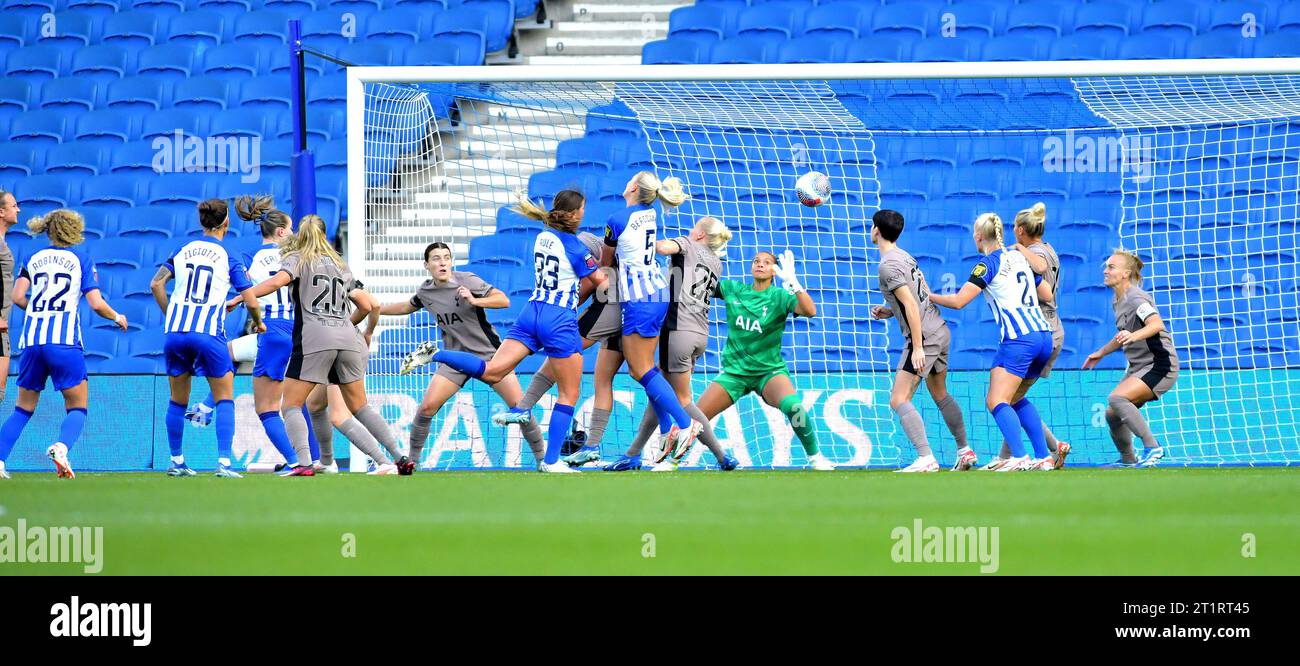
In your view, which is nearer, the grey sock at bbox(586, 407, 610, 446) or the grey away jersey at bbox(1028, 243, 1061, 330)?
the grey sock at bbox(586, 407, 610, 446)

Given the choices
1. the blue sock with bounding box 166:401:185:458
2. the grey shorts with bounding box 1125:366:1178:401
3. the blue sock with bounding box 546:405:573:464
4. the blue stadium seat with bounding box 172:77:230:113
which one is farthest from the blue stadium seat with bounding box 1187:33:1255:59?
the blue sock with bounding box 166:401:185:458

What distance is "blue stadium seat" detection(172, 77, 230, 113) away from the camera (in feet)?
45.7

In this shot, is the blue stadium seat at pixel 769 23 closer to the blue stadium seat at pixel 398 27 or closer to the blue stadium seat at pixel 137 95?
the blue stadium seat at pixel 398 27

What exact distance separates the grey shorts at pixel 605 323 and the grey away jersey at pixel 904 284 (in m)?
1.58

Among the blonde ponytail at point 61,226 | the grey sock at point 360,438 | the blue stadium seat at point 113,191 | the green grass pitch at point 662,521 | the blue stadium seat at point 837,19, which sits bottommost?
the green grass pitch at point 662,521

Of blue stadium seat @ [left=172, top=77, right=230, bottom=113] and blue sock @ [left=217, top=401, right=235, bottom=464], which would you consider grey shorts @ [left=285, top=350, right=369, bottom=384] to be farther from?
blue stadium seat @ [left=172, top=77, right=230, bottom=113]

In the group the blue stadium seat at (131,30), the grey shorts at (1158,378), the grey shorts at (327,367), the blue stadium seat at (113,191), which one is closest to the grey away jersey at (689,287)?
the grey shorts at (327,367)

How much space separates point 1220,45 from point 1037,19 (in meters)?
1.66

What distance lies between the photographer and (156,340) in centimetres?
1198

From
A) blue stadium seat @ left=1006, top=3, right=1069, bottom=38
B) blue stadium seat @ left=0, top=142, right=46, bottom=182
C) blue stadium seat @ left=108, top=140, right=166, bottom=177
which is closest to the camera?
blue stadium seat @ left=1006, top=3, right=1069, bottom=38

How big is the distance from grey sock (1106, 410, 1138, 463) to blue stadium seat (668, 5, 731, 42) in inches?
251

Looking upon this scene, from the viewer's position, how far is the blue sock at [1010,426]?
27.1ft

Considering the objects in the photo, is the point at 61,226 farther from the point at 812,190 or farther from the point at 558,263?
the point at 812,190

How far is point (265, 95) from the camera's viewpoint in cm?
1392
